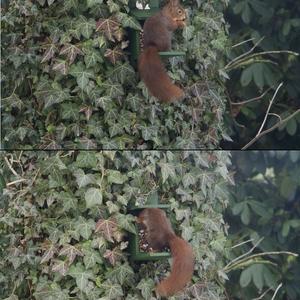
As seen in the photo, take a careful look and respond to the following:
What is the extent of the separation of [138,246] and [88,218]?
0.56ft

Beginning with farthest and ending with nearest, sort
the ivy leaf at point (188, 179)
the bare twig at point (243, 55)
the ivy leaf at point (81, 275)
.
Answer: the bare twig at point (243, 55) < the ivy leaf at point (188, 179) < the ivy leaf at point (81, 275)

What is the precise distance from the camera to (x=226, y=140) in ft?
9.62

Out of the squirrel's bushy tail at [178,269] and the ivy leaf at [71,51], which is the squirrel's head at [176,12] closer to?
the ivy leaf at [71,51]

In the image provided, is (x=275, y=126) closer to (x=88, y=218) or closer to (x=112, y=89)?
(x=112, y=89)

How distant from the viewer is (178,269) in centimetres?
275

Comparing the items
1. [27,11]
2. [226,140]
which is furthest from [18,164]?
[226,140]

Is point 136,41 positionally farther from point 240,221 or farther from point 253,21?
point 240,221

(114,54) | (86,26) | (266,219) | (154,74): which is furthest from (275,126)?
(86,26)

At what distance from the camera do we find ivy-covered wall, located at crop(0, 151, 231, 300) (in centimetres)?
268

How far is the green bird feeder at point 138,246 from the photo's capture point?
2709 mm

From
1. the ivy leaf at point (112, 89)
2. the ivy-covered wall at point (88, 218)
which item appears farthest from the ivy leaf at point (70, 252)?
the ivy leaf at point (112, 89)

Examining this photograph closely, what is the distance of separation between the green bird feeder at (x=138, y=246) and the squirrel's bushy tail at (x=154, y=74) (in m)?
0.30

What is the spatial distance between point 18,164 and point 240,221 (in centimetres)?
74

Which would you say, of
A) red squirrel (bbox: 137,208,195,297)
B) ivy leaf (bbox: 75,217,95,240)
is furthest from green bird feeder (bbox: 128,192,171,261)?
ivy leaf (bbox: 75,217,95,240)
